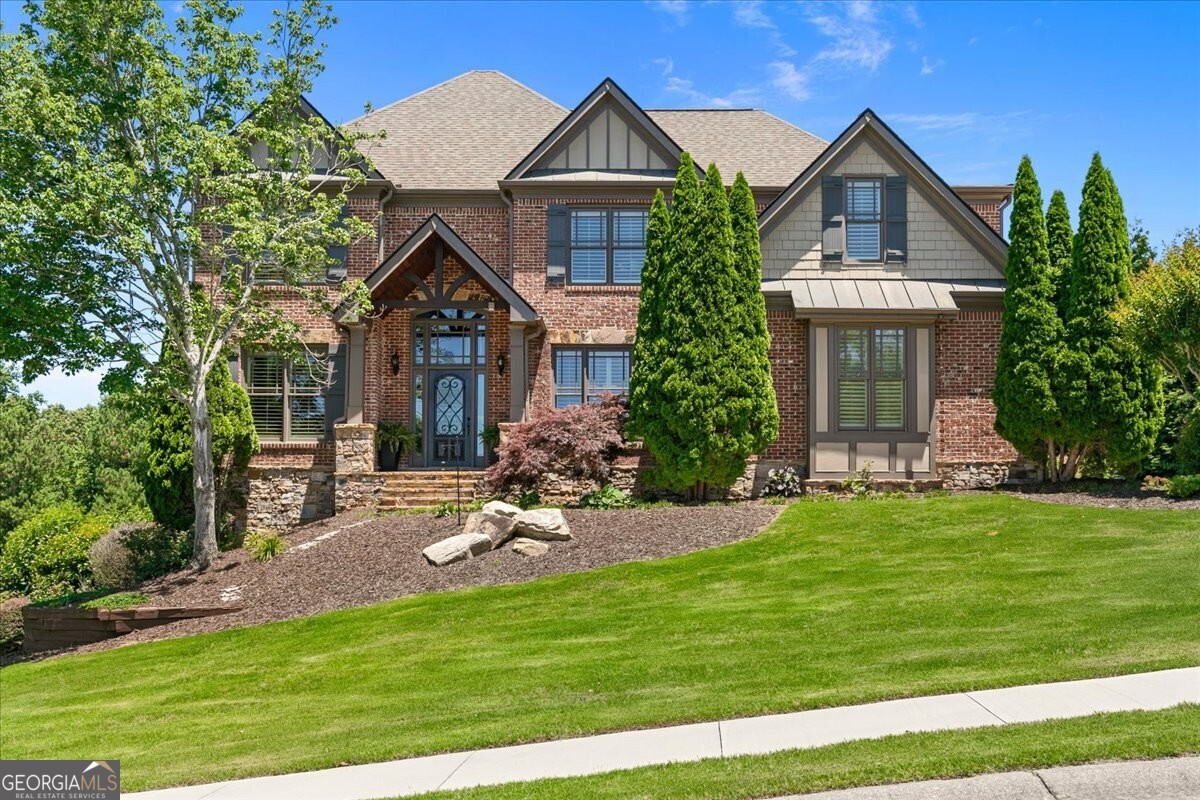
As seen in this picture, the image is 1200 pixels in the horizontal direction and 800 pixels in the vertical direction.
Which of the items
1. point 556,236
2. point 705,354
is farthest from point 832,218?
point 556,236

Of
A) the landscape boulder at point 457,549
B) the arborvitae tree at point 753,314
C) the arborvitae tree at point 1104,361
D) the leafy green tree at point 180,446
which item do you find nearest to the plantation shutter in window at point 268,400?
the leafy green tree at point 180,446

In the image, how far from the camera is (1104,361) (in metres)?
17.2

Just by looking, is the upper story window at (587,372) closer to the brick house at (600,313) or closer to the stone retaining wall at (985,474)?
the brick house at (600,313)

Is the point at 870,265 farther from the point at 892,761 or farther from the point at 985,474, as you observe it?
the point at 892,761

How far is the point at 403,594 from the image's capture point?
13.2 meters

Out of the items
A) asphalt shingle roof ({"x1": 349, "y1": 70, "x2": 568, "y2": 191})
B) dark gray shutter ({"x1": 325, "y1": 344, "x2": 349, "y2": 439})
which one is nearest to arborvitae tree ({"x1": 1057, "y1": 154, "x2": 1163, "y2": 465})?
asphalt shingle roof ({"x1": 349, "y1": 70, "x2": 568, "y2": 191})

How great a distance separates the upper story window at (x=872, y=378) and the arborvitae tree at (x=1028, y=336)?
1763 mm

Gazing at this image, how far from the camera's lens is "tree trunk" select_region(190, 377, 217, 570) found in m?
16.4

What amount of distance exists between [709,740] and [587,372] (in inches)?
537

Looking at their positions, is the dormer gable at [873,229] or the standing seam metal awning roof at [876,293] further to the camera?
the dormer gable at [873,229]

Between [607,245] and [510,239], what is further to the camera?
[510,239]

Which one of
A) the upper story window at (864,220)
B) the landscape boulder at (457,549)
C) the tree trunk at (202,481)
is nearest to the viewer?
the landscape boulder at (457,549)

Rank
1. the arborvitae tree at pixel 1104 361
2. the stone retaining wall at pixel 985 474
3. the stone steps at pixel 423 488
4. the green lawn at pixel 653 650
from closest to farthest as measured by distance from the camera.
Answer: the green lawn at pixel 653 650
the arborvitae tree at pixel 1104 361
the stone steps at pixel 423 488
the stone retaining wall at pixel 985 474

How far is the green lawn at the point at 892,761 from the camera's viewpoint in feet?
Result: 18.4
